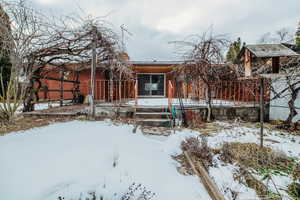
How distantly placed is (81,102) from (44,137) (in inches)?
237

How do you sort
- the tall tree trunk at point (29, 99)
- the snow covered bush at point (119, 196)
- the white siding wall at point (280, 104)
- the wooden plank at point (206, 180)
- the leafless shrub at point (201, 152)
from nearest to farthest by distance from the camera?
the snow covered bush at point (119, 196) < the wooden plank at point (206, 180) < the leafless shrub at point (201, 152) < the white siding wall at point (280, 104) < the tall tree trunk at point (29, 99)

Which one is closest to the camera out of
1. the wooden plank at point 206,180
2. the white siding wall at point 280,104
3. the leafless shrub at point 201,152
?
the wooden plank at point 206,180

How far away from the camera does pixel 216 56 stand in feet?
15.8

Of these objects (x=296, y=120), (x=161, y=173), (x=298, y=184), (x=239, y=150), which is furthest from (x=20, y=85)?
(x=296, y=120)

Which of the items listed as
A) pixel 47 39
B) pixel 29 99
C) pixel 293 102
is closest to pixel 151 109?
pixel 47 39

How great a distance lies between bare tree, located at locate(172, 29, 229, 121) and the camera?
189 inches

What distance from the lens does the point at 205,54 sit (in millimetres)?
4828

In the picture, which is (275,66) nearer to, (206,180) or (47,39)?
(206,180)

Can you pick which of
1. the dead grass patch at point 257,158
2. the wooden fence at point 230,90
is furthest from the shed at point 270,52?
the wooden fence at point 230,90

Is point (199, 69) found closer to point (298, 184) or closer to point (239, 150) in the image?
point (239, 150)

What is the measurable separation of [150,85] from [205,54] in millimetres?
6499

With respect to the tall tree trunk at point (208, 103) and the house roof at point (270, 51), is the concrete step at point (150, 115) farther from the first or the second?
the house roof at point (270, 51)

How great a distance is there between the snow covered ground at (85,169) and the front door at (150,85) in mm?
8244

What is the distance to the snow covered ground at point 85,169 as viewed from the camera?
150cm
